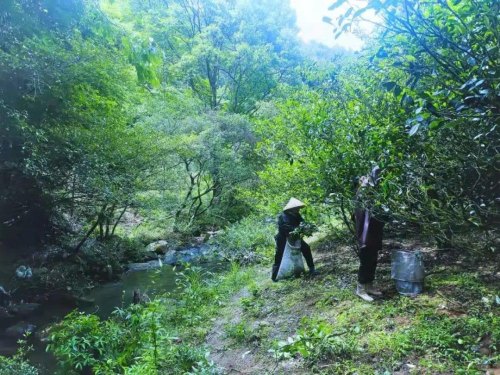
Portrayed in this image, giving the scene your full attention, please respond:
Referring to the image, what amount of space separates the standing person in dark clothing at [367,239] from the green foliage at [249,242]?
4.99 m

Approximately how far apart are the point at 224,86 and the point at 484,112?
27.1 m

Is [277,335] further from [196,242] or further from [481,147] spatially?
[196,242]

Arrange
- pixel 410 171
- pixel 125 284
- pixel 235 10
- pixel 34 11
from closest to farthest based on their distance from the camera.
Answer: pixel 410 171 → pixel 34 11 → pixel 125 284 → pixel 235 10

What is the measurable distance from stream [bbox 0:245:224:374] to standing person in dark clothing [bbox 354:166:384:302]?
17.0 feet

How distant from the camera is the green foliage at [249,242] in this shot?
10836mm

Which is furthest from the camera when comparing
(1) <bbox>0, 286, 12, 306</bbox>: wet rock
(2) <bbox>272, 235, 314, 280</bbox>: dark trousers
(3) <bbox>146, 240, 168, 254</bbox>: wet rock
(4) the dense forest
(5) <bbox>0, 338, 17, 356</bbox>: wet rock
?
(3) <bbox>146, 240, 168, 254</bbox>: wet rock

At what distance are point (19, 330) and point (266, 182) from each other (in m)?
6.85

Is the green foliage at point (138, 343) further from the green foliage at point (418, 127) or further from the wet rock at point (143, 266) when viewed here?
the wet rock at point (143, 266)

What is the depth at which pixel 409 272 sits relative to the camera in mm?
4797

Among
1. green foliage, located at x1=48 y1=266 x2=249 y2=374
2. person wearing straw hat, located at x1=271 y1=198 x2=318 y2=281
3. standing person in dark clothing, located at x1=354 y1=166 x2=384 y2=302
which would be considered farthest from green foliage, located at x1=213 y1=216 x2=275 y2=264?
standing person in dark clothing, located at x1=354 y1=166 x2=384 y2=302

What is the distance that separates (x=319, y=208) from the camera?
6.78m

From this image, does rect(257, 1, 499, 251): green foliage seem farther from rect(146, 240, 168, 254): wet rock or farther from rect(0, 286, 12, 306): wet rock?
rect(146, 240, 168, 254): wet rock

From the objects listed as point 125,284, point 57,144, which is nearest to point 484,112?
point 57,144

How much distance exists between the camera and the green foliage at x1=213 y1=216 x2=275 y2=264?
10.8 meters
